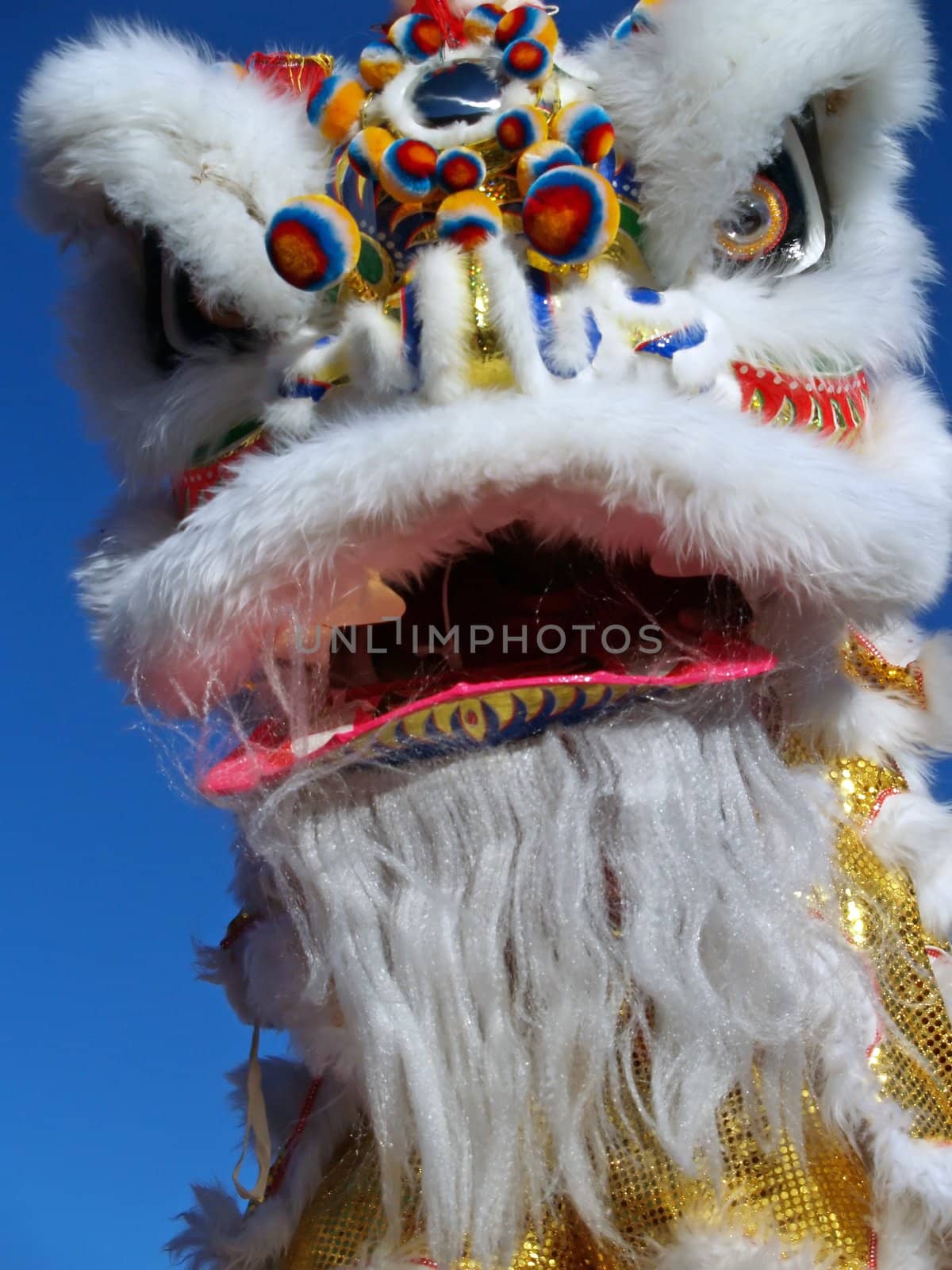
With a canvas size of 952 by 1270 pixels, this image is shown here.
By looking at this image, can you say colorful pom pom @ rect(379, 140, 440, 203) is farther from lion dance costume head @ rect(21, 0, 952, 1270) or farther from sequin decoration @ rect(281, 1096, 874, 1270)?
sequin decoration @ rect(281, 1096, 874, 1270)

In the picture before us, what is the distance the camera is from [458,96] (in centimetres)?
108

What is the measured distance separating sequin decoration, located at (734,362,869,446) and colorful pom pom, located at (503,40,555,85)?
0.88 ft

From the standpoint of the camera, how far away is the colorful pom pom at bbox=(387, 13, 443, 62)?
3.72ft

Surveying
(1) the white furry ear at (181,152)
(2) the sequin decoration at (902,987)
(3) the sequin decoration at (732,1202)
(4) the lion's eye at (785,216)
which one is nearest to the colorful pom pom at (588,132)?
(4) the lion's eye at (785,216)

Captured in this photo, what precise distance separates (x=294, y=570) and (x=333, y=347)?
19 centimetres

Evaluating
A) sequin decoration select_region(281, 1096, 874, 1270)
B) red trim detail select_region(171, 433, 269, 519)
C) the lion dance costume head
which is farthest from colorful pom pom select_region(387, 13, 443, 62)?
sequin decoration select_region(281, 1096, 874, 1270)

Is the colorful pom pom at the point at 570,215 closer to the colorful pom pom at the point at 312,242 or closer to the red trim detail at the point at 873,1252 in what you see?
the colorful pom pom at the point at 312,242

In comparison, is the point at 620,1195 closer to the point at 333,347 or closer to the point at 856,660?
the point at 856,660

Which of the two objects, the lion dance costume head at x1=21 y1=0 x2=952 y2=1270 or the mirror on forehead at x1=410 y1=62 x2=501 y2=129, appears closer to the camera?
the lion dance costume head at x1=21 y1=0 x2=952 y2=1270

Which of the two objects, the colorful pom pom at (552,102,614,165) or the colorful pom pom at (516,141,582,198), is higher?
the colorful pom pom at (552,102,614,165)

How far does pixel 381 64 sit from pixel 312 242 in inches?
8.8

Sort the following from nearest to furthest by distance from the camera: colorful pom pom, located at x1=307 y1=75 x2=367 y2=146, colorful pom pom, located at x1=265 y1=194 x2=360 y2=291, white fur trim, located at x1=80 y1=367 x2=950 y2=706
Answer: white fur trim, located at x1=80 y1=367 x2=950 y2=706 < colorful pom pom, located at x1=265 y1=194 x2=360 y2=291 < colorful pom pom, located at x1=307 y1=75 x2=367 y2=146

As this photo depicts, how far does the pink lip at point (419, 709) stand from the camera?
0.95 m

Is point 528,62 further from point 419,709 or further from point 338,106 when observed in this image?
point 419,709
